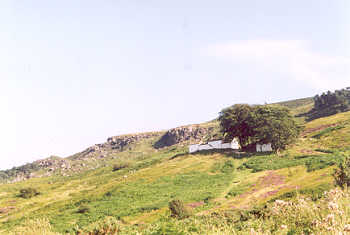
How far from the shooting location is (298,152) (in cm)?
6378

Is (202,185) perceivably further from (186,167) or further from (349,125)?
(349,125)

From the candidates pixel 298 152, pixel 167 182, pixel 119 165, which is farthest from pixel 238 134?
pixel 119 165

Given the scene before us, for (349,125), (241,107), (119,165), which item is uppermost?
(241,107)

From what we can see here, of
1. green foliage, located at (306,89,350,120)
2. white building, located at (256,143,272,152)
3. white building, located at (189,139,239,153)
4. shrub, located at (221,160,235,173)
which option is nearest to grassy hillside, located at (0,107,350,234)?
shrub, located at (221,160,235,173)

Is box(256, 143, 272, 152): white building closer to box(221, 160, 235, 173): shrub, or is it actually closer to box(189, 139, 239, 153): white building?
box(189, 139, 239, 153): white building

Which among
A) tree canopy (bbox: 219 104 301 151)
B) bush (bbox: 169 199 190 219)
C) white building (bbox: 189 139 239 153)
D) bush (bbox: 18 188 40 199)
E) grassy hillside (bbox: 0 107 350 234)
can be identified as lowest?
bush (bbox: 18 188 40 199)

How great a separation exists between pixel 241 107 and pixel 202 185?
34.5 metres

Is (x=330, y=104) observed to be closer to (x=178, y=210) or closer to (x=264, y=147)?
(x=264, y=147)

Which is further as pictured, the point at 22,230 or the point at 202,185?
the point at 202,185

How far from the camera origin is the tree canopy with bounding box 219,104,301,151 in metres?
66.9

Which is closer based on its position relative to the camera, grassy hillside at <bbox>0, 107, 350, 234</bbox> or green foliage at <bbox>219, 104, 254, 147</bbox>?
grassy hillside at <bbox>0, 107, 350, 234</bbox>

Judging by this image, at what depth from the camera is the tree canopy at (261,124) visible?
6688 cm

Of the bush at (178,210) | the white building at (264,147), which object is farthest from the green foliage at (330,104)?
the bush at (178,210)

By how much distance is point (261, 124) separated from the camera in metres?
69.9
